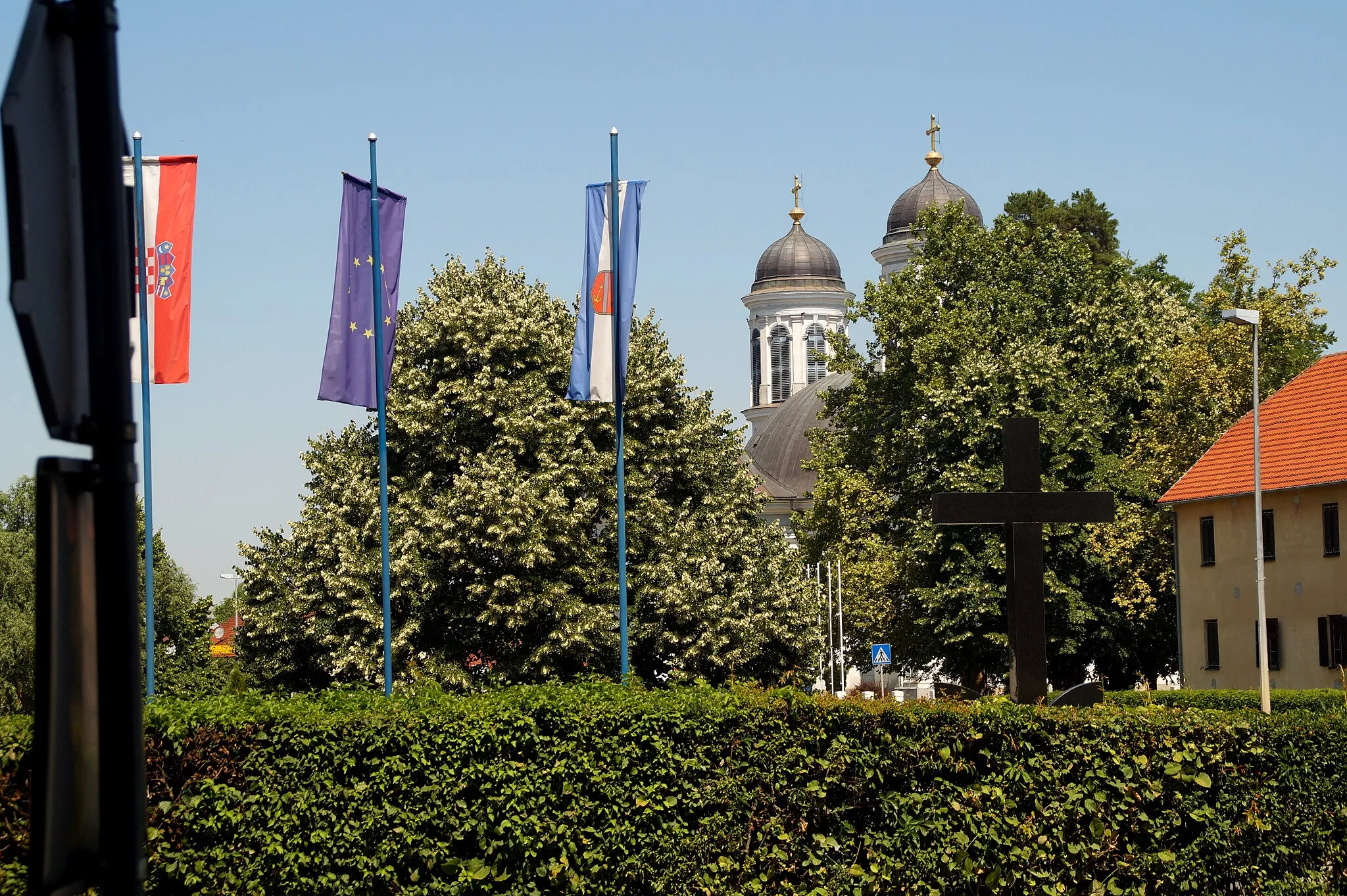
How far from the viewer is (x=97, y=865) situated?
123 inches

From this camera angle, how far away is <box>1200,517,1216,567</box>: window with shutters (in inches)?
1721

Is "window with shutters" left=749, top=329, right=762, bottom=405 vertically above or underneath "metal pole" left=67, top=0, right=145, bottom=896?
above

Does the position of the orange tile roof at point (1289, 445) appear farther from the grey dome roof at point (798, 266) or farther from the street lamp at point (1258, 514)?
the grey dome roof at point (798, 266)

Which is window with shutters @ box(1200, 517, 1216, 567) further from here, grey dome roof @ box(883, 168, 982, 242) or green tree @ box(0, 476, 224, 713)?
grey dome roof @ box(883, 168, 982, 242)

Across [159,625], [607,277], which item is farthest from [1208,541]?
[159,625]

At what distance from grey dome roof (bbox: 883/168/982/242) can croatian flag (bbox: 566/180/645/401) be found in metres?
78.4

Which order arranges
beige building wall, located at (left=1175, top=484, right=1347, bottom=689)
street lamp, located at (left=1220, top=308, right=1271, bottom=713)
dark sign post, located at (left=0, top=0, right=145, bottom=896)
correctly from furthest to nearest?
beige building wall, located at (left=1175, top=484, right=1347, bottom=689) → street lamp, located at (left=1220, top=308, right=1271, bottom=713) → dark sign post, located at (left=0, top=0, right=145, bottom=896)

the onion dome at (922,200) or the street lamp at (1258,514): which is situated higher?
the onion dome at (922,200)

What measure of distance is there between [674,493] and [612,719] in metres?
24.4

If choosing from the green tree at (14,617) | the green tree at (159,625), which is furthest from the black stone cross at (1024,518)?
the green tree at (14,617)

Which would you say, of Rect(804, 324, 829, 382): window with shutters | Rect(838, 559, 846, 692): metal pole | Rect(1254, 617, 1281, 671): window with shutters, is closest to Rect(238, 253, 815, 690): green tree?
Rect(838, 559, 846, 692): metal pole

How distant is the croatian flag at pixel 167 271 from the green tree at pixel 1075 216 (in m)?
46.4

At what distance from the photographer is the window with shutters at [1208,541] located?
143 feet

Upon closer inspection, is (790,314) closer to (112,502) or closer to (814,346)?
(814,346)
